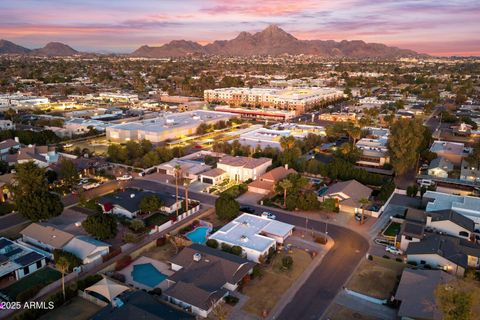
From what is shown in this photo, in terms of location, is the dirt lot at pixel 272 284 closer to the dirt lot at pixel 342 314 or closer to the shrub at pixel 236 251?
the shrub at pixel 236 251

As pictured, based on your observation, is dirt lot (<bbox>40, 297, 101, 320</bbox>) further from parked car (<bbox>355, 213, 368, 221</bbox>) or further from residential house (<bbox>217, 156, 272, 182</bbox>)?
residential house (<bbox>217, 156, 272, 182</bbox>)

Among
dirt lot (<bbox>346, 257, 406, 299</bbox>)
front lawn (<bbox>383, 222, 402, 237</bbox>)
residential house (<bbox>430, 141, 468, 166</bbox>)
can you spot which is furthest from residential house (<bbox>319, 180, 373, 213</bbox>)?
residential house (<bbox>430, 141, 468, 166</bbox>)

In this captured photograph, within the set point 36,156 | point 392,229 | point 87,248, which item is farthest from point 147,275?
point 36,156

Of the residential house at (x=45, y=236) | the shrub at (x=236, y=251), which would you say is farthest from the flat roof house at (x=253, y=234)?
the residential house at (x=45, y=236)

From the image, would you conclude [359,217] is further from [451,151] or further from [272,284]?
[451,151]

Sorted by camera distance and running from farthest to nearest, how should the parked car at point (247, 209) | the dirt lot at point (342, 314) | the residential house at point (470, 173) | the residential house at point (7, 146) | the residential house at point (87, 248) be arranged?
1. the residential house at point (7, 146)
2. the residential house at point (470, 173)
3. the parked car at point (247, 209)
4. the residential house at point (87, 248)
5. the dirt lot at point (342, 314)

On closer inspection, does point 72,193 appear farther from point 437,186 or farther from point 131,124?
point 437,186
